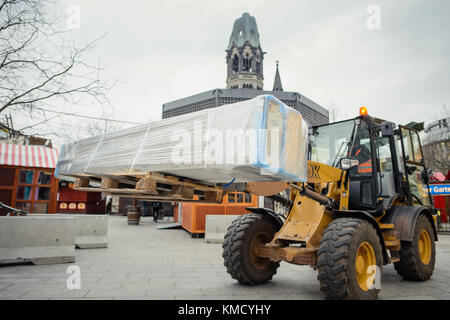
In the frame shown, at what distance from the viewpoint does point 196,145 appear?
3783mm

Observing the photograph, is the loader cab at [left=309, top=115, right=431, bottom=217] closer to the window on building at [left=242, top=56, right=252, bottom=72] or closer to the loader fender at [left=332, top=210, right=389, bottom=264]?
the loader fender at [left=332, top=210, right=389, bottom=264]

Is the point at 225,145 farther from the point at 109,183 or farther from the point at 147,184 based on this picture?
the point at 109,183

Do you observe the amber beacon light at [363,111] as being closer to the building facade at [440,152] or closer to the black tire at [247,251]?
the black tire at [247,251]

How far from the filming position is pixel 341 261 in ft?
13.9

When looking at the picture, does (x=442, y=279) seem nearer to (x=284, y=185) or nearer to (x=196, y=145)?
(x=284, y=185)

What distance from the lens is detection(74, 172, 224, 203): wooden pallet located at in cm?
421

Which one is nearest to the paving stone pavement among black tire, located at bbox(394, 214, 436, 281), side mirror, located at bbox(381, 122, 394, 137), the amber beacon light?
black tire, located at bbox(394, 214, 436, 281)

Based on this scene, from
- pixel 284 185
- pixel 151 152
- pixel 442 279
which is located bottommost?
pixel 442 279

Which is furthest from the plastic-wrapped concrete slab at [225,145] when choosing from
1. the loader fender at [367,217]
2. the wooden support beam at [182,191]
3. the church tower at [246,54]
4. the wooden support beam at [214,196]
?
the church tower at [246,54]

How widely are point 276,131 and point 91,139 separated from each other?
3.36 meters

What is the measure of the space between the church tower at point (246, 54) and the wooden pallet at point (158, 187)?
90941 mm

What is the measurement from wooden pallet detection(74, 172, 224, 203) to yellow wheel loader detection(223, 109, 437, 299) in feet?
2.83

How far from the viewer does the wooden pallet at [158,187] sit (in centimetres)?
421
